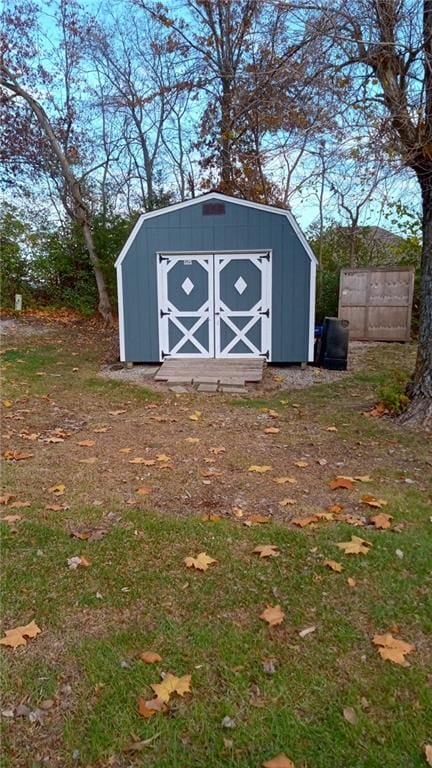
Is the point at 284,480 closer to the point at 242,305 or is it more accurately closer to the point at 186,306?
the point at 242,305

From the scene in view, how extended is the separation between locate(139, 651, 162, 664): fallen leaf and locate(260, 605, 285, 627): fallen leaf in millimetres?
512

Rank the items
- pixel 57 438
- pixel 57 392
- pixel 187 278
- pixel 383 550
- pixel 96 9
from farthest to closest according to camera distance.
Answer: pixel 96 9 < pixel 187 278 < pixel 57 392 < pixel 57 438 < pixel 383 550

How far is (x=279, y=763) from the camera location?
1.54 meters

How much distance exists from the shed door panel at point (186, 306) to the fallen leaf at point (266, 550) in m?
6.30

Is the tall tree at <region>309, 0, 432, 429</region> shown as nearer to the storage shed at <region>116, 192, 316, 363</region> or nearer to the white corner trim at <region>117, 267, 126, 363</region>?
the storage shed at <region>116, 192, 316, 363</region>

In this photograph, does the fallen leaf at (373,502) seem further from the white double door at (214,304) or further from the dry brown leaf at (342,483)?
the white double door at (214,304)

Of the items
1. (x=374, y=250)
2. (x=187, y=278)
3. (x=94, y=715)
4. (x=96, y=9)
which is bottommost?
(x=94, y=715)

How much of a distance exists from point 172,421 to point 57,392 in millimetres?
2167

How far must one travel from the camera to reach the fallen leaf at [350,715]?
1697 millimetres

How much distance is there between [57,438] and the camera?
4820 millimetres

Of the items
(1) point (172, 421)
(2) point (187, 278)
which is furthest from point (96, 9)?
(1) point (172, 421)

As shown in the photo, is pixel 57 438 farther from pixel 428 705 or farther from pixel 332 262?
pixel 332 262

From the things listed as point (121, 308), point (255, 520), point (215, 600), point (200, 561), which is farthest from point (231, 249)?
point (215, 600)

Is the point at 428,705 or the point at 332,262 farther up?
the point at 332,262
